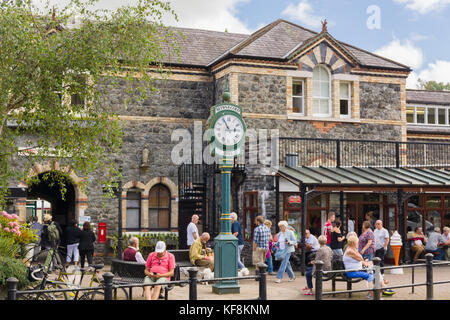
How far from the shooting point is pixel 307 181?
61.3ft

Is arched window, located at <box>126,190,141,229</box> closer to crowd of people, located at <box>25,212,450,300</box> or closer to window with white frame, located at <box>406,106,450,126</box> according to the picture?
crowd of people, located at <box>25,212,450,300</box>

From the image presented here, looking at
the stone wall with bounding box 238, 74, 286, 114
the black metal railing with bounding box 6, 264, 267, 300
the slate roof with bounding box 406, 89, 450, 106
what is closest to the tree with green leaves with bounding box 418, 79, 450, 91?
the slate roof with bounding box 406, 89, 450, 106

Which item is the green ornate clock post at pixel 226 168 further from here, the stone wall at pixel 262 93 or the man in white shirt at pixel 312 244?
the stone wall at pixel 262 93

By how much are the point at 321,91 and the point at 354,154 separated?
2.80 metres

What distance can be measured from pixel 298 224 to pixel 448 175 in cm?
558

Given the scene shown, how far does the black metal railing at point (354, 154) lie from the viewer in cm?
2228

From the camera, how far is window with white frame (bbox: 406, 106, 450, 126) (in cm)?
3247

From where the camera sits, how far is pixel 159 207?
24.7 metres

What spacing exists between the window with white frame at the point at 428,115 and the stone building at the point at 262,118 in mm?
6373

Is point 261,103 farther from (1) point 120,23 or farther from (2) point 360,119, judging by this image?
(1) point 120,23

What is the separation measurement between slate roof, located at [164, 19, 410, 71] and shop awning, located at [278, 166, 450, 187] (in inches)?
202

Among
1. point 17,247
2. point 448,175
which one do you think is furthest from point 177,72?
point 17,247

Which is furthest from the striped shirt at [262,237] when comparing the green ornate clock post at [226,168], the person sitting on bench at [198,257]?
the green ornate clock post at [226,168]

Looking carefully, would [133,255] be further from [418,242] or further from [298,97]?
[298,97]
